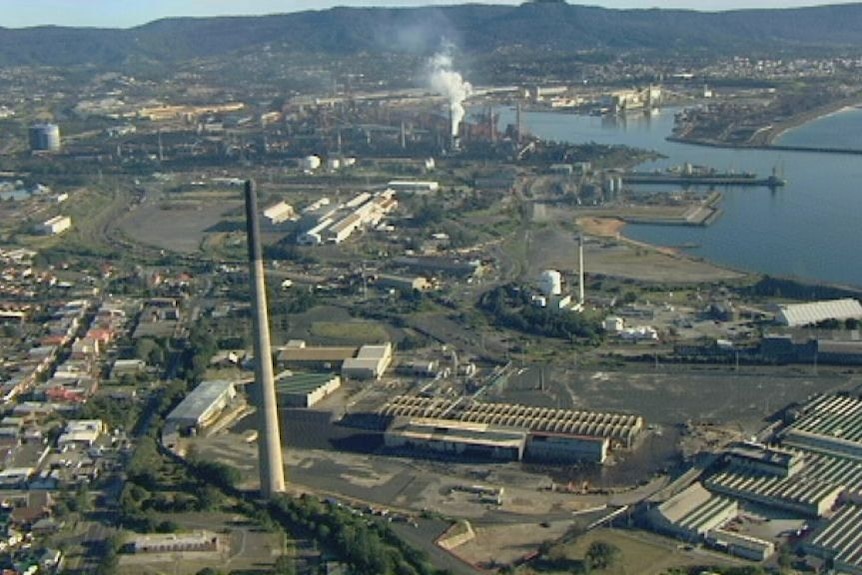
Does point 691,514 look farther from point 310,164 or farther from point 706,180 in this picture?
point 310,164

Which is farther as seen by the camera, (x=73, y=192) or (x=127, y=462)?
(x=73, y=192)

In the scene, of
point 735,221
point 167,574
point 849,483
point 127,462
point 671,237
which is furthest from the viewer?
point 735,221

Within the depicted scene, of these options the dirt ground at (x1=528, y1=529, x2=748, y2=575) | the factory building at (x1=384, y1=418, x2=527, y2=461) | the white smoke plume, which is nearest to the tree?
the dirt ground at (x1=528, y1=529, x2=748, y2=575)

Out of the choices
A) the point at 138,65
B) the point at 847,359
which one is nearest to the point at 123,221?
the point at 847,359

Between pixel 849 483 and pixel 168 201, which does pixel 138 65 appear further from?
pixel 849 483

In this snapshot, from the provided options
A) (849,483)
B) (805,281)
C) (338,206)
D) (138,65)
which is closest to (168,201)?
(338,206)

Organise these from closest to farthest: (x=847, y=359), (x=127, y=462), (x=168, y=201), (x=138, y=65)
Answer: (x=127, y=462) → (x=847, y=359) → (x=168, y=201) → (x=138, y=65)

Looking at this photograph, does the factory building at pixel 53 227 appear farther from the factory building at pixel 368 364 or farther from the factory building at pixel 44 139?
the factory building at pixel 44 139

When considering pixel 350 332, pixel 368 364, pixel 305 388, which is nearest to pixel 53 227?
pixel 350 332
